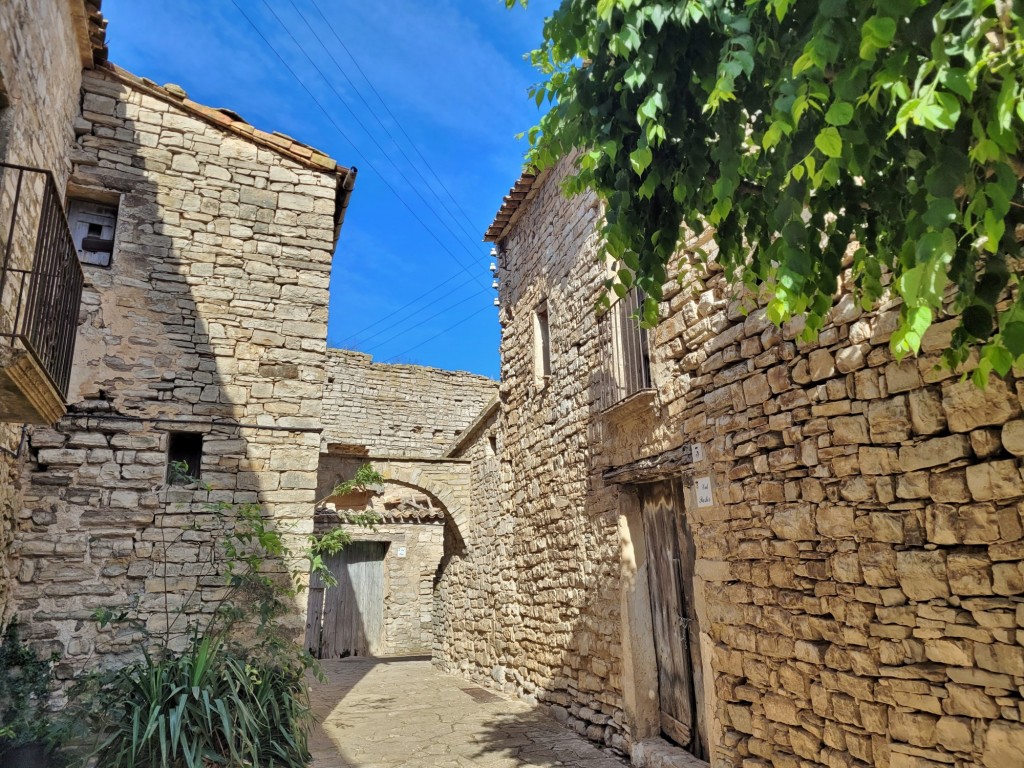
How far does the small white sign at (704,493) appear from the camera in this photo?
4.46 m

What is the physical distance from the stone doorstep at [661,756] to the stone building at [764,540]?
0.08 ft

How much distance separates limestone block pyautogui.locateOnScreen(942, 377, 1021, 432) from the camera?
2625mm

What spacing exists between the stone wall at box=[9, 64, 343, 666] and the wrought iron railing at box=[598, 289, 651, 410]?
2.72m

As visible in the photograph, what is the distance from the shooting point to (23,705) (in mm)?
Result: 4641

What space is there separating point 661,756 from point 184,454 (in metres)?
4.66

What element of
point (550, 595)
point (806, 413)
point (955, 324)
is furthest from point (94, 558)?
point (955, 324)

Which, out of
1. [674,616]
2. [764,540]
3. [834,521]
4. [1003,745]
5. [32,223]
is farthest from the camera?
[674,616]

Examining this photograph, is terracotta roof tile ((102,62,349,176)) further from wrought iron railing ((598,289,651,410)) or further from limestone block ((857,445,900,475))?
limestone block ((857,445,900,475))

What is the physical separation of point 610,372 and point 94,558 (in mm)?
4598

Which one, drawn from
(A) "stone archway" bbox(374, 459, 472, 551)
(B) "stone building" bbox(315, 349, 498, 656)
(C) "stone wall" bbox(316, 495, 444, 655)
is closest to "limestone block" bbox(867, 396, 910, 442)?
(A) "stone archway" bbox(374, 459, 472, 551)

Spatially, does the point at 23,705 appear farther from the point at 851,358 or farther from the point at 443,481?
the point at 443,481

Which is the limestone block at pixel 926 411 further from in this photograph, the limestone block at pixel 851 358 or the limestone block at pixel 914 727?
the limestone block at pixel 914 727

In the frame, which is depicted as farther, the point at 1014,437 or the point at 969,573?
the point at 969,573

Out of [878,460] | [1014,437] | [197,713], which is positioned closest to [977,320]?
[1014,437]
